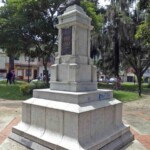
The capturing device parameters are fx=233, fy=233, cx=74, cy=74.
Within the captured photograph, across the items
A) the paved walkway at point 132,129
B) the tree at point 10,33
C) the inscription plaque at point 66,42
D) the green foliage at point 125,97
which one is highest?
the tree at point 10,33

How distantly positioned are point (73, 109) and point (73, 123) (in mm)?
343

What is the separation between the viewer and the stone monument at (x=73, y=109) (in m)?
5.75

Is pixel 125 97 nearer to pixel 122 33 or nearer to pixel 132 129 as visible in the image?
pixel 132 129

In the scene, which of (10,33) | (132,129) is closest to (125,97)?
(132,129)

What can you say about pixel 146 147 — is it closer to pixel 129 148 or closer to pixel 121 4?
pixel 129 148

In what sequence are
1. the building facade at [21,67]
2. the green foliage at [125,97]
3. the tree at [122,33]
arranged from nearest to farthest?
the green foliage at [125,97] → the tree at [122,33] → the building facade at [21,67]

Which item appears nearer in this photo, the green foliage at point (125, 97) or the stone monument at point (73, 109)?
the stone monument at point (73, 109)

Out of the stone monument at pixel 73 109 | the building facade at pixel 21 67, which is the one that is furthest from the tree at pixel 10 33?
the building facade at pixel 21 67

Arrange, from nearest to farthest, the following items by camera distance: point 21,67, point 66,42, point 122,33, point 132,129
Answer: point 66,42
point 132,129
point 122,33
point 21,67

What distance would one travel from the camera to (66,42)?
723cm

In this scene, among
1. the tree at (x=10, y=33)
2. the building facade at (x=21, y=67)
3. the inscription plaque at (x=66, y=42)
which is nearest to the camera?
the inscription plaque at (x=66, y=42)

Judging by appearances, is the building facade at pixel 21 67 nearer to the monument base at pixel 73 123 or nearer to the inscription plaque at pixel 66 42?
the inscription plaque at pixel 66 42

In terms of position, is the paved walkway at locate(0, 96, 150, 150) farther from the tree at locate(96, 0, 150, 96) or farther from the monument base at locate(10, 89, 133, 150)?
the tree at locate(96, 0, 150, 96)

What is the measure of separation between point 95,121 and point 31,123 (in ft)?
6.46
